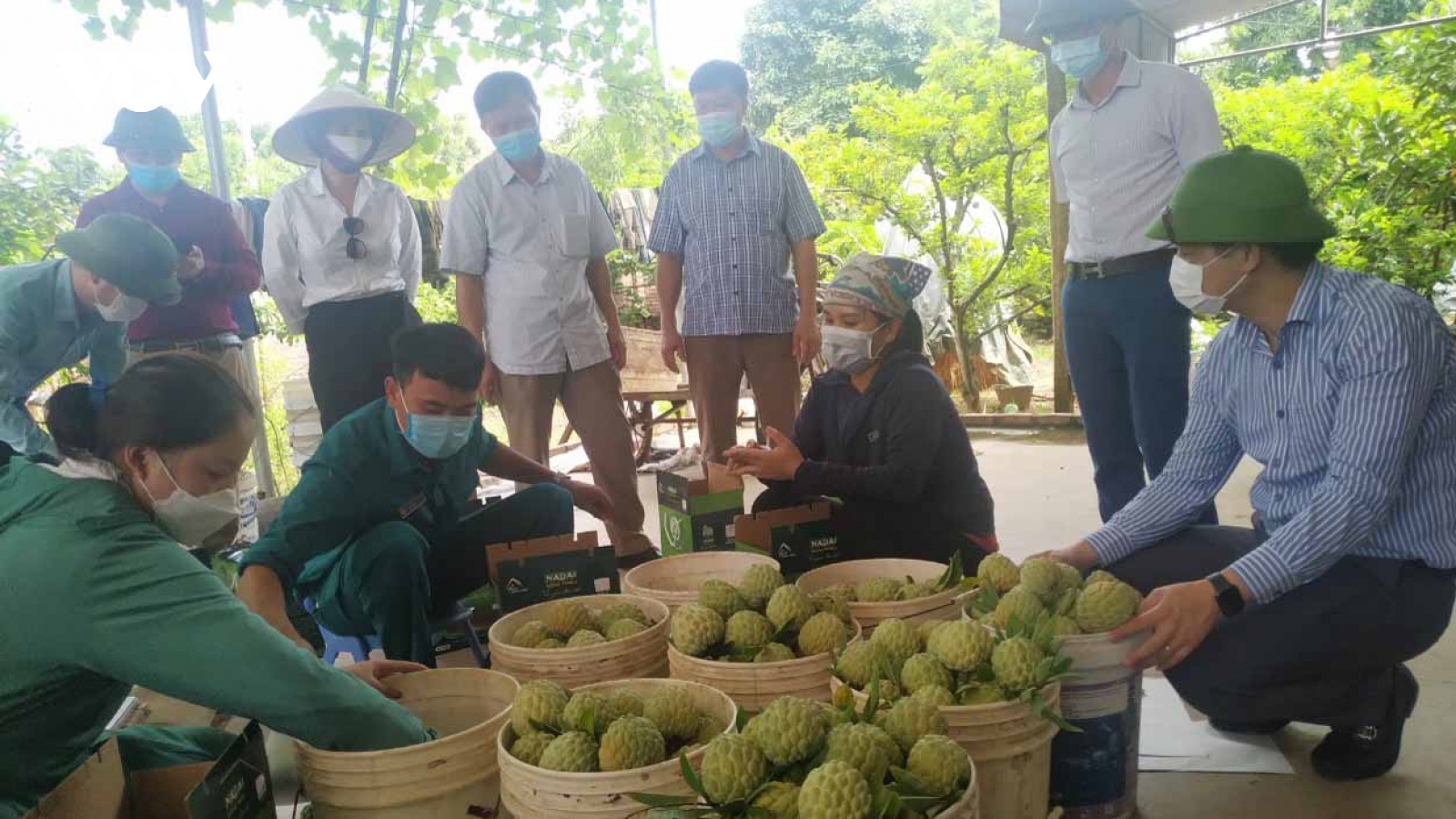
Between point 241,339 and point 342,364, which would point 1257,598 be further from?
point 241,339

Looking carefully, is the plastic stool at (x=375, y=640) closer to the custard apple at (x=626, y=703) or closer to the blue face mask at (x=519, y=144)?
the custard apple at (x=626, y=703)

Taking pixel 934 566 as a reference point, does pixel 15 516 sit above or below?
above

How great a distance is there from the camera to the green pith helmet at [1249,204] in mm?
2041

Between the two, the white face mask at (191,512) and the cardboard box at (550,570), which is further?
the cardboard box at (550,570)

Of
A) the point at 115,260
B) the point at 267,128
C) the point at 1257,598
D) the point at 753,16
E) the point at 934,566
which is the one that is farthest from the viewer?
the point at 753,16

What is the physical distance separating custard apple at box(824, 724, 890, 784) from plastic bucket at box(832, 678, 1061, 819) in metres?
0.25

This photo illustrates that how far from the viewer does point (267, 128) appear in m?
11.1

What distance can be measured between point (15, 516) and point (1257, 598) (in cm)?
219

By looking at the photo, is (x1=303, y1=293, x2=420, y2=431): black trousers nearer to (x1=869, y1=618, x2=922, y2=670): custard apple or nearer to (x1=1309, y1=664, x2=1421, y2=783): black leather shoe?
(x1=869, y1=618, x2=922, y2=670): custard apple

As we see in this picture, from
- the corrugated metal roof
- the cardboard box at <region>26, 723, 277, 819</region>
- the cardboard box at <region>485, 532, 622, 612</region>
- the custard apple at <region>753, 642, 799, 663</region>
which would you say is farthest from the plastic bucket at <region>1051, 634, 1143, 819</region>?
the corrugated metal roof

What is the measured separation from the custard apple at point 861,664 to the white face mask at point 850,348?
1.32 meters

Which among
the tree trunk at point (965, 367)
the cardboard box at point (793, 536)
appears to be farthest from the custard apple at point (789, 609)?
the tree trunk at point (965, 367)

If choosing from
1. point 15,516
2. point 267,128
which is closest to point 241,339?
point 15,516

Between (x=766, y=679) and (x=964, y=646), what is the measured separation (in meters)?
0.37
